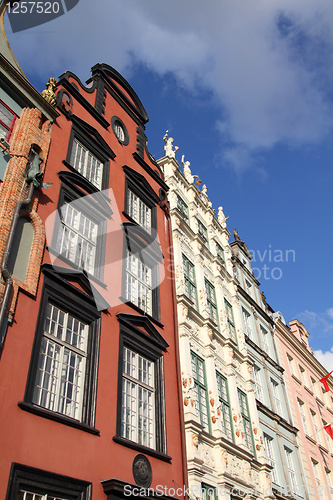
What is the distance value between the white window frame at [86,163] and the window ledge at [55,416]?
773 centimetres

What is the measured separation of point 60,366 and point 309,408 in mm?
22342

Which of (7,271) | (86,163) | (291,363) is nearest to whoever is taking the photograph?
(7,271)

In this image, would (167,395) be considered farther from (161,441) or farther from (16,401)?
(16,401)

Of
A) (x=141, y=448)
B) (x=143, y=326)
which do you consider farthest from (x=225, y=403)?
(x=141, y=448)

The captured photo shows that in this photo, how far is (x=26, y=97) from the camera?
12.7 meters

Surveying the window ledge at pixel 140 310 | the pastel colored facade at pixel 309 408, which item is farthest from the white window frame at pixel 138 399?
the pastel colored facade at pixel 309 408

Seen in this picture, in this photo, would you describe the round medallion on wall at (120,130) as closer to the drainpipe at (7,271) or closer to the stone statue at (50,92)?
the stone statue at (50,92)

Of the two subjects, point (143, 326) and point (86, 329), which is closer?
point (86, 329)

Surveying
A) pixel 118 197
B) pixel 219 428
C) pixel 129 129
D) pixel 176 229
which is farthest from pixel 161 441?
pixel 129 129

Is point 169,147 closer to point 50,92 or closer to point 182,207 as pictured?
point 182,207

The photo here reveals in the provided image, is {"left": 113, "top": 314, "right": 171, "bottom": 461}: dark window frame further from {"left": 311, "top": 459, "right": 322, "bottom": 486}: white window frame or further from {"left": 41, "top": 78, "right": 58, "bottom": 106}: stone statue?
{"left": 311, "top": 459, "right": 322, "bottom": 486}: white window frame

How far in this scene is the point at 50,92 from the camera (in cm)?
1412

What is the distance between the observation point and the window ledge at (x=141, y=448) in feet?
34.7

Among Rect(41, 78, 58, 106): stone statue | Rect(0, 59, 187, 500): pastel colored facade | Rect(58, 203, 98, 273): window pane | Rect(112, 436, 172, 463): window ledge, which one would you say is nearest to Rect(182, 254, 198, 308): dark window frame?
Rect(0, 59, 187, 500): pastel colored facade
